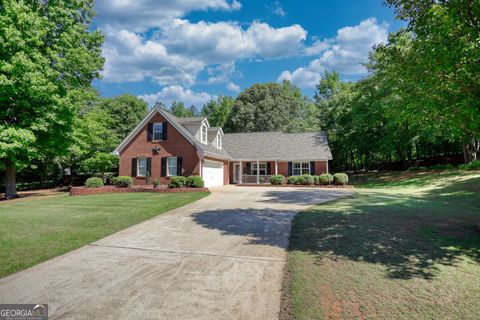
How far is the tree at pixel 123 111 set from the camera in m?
40.5

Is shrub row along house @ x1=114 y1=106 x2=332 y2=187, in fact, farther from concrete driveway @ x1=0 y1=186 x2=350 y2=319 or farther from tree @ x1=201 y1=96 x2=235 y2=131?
tree @ x1=201 y1=96 x2=235 y2=131

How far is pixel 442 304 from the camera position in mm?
3420

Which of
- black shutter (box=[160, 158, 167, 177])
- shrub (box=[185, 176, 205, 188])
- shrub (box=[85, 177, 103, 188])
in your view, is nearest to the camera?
shrub (box=[185, 176, 205, 188])

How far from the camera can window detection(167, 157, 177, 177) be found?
21.7 metres

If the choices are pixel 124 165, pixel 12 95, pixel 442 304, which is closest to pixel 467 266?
pixel 442 304

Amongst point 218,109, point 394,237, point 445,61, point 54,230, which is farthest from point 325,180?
point 218,109

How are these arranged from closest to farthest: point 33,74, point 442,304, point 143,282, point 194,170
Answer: point 442,304 < point 143,282 < point 33,74 < point 194,170

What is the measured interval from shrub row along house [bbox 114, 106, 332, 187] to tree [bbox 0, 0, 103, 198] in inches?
218

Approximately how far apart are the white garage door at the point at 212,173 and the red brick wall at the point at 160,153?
1.44m

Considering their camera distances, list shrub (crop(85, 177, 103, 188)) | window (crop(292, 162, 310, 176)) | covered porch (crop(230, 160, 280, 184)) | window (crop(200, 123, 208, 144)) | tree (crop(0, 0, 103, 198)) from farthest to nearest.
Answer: covered porch (crop(230, 160, 280, 184))
window (crop(292, 162, 310, 176))
window (crop(200, 123, 208, 144))
shrub (crop(85, 177, 103, 188))
tree (crop(0, 0, 103, 198))

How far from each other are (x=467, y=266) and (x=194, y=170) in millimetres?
18213

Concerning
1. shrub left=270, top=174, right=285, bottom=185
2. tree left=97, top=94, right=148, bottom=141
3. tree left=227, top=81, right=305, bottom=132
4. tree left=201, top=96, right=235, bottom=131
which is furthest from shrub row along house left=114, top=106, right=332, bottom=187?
tree left=201, top=96, right=235, bottom=131

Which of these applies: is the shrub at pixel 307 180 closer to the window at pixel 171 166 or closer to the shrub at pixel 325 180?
the shrub at pixel 325 180

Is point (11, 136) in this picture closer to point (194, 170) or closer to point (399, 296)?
point (194, 170)
